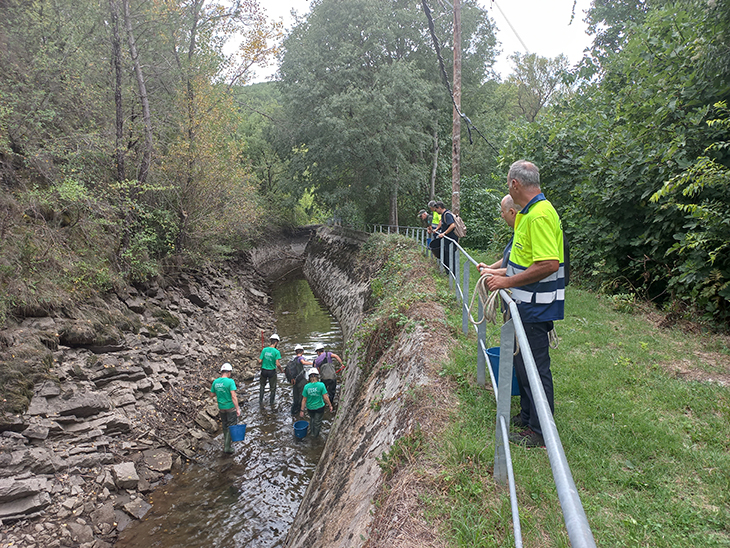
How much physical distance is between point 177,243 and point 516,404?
1437cm

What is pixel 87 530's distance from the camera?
6.08 metres

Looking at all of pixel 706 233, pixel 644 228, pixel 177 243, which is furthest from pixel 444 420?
pixel 177 243

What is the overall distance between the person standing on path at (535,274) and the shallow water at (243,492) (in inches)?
206

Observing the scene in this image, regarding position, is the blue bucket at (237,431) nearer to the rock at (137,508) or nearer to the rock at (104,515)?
the rock at (137,508)

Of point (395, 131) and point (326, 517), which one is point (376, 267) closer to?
point (395, 131)

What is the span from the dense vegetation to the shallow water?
462 centimetres

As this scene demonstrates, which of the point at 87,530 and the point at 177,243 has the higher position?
the point at 177,243

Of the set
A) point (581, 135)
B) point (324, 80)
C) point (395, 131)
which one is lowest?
point (581, 135)

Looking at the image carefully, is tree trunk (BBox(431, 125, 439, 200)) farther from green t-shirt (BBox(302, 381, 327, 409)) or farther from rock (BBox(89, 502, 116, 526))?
rock (BBox(89, 502, 116, 526))

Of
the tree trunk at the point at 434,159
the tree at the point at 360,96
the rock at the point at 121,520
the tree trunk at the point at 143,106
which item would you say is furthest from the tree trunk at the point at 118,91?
the tree trunk at the point at 434,159

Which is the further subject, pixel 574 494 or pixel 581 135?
pixel 581 135

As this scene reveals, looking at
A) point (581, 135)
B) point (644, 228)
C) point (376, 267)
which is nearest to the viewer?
point (644, 228)

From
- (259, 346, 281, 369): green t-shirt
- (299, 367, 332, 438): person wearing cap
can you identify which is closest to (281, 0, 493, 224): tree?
(259, 346, 281, 369): green t-shirt

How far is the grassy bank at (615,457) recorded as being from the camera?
2.72 m
